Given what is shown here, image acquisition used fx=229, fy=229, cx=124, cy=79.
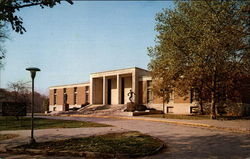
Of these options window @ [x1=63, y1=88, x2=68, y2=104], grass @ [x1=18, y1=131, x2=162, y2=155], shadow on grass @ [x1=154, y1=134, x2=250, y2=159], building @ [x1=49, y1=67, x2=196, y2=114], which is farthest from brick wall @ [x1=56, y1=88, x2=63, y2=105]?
shadow on grass @ [x1=154, y1=134, x2=250, y2=159]

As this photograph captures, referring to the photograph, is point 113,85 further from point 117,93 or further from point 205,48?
point 205,48

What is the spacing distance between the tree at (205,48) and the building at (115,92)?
6258 millimetres

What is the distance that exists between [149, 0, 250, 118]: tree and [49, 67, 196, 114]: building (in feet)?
20.5

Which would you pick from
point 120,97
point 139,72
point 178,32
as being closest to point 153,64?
point 178,32

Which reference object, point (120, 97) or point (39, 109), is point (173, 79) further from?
point (39, 109)

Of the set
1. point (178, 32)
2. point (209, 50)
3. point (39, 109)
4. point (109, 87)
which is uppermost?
point (178, 32)

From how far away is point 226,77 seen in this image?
69.9 feet

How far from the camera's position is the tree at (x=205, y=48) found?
57.3 feet

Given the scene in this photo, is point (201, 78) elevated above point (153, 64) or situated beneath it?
situated beneath

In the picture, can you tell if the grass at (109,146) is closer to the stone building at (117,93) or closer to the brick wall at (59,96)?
the stone building at (117,93)

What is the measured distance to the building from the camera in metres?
31.4

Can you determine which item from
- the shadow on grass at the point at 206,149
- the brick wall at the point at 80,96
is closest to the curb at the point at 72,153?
the shadow on grass at the point at 206,149

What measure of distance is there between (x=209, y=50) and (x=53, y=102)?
38.9m

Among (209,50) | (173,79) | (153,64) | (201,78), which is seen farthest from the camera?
(153,64)
